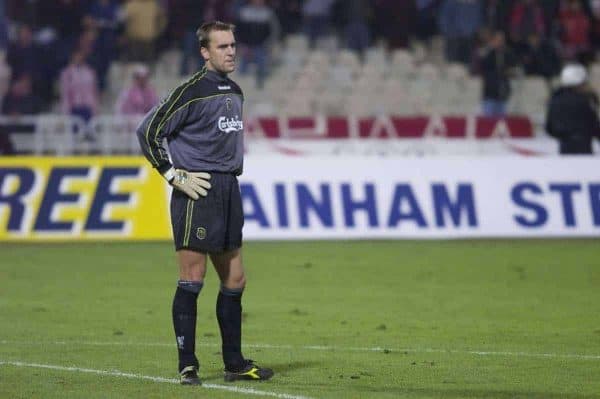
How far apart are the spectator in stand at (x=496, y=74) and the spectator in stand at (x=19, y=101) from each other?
795cm

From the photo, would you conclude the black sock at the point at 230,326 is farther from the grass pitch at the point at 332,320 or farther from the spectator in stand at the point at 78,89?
the spectator in stand at the point at 78,89

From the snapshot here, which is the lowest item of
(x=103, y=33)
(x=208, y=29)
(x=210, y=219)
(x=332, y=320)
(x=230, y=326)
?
(x=332, y=320)

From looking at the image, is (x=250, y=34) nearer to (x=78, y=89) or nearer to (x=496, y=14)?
(x=78, y=89)

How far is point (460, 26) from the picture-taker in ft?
92.1

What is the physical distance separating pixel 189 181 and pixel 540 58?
2019 cm

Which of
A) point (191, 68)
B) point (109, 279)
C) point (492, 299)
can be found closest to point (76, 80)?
point (191, 68)

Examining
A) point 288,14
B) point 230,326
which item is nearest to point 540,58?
point 288,14

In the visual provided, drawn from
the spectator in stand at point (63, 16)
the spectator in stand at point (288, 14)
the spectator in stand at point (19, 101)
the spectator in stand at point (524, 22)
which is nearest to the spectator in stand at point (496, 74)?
the spectator in stand at point (524, 22)

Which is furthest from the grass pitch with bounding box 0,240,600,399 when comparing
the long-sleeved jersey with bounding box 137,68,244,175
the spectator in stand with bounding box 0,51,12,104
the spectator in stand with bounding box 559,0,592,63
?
the spectator in stand with bounding box 559,0,592,63

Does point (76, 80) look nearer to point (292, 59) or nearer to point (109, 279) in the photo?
point (292, 59)

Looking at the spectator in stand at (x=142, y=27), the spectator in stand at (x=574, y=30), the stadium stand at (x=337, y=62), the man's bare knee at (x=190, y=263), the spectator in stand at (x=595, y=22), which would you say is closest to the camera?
the man's bare knee at (x=190, y=263)

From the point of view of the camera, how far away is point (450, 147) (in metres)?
25.6

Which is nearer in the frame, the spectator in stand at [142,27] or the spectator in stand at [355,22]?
the spectator in stand at [142,27]

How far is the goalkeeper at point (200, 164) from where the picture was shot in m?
9.20
